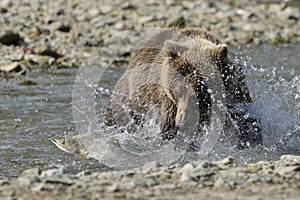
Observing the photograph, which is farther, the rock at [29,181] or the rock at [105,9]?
the rock at [105,9]

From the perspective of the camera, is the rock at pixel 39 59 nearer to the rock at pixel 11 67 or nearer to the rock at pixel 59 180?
the rock at pixel 11 67

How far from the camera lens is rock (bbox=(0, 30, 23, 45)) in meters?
13.0

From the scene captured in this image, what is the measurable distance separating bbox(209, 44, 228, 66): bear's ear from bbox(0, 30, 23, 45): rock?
23.3 feet

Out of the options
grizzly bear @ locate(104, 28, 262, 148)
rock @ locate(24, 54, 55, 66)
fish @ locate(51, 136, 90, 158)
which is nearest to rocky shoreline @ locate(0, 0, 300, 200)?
rock @ locate(24, 54, 55, 66)

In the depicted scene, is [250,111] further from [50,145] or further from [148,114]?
[50,145]

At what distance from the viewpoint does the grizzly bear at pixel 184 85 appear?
6.58m

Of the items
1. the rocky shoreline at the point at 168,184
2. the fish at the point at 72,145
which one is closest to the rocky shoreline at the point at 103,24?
the fish at the point at 72,145

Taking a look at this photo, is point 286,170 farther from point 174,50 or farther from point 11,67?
point 11,67

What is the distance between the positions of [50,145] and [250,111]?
204 centimetres

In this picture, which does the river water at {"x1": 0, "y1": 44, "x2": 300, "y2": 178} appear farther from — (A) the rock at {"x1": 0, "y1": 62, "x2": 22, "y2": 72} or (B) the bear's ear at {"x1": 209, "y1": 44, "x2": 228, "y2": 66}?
(B) the bear's ear at {"x1": 209, "y1": 44, "x2": 228, "y2": 66}

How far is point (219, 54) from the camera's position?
263 inches

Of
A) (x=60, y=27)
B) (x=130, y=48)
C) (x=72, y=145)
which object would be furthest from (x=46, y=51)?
(x=72, y=145)

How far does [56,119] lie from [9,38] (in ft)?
16.2

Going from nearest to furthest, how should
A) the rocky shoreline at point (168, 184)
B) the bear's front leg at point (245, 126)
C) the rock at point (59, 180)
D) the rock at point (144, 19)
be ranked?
the rocky shoreline at point (168, 184) → the rock at point (59, 180) → the bear's front leg at point (245, 126) → the rock at point (144, 19)
